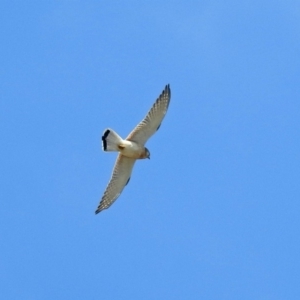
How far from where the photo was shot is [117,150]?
33281 mm

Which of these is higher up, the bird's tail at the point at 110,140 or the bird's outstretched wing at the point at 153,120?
the bird's outstretched wing at the point at 153,120

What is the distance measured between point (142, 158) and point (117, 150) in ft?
2.48

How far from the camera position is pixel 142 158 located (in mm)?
33781

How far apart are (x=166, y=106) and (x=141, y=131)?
0.81 meters

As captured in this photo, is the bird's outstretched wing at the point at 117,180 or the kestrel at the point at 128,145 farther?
the bird's outstretched wing at the point at 117,180

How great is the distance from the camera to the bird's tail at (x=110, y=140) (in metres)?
32.9

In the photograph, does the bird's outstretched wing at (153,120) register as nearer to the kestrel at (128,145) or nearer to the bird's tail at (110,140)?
the kestrel at (128,145)

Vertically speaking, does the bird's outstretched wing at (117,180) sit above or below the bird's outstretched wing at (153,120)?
below

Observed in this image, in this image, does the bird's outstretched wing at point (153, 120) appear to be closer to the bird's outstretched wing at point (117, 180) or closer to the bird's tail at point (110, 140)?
the bird's tail at point (110, 140)

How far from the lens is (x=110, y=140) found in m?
33.0

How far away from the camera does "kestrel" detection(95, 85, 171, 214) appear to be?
33.0 metres

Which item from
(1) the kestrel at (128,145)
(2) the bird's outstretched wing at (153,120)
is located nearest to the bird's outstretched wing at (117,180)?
(1) the kestrel at (128,145)

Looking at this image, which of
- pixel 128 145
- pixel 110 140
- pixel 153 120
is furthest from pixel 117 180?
pixel 153 120

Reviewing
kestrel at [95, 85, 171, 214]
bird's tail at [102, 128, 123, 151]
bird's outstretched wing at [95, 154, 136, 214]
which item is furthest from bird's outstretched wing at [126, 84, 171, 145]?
bird's outstretched wing at [95, 154, 136, 214]
